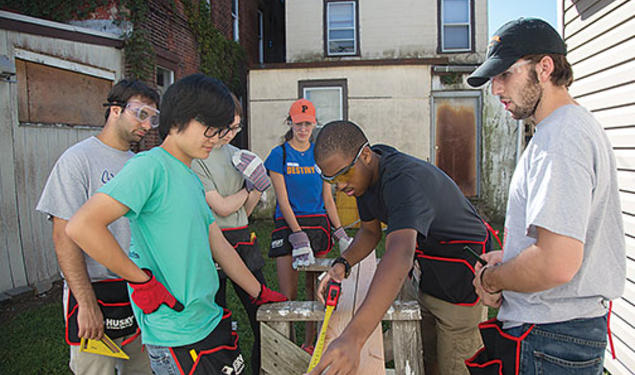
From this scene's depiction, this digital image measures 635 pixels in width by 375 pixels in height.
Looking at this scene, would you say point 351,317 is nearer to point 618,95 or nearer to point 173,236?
point 173,236

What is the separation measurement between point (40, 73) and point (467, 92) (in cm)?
1051

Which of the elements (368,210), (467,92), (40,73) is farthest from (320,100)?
(368,210)

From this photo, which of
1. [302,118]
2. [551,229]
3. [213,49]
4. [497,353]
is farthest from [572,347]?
[213,49]

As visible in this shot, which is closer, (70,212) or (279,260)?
(70,212)

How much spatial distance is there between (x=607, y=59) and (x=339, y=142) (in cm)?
316

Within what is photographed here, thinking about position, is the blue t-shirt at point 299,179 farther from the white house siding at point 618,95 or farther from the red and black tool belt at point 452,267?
the white house siding at point 618,95

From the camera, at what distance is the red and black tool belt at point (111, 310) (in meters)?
2.44

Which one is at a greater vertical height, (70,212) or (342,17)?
(342,17)

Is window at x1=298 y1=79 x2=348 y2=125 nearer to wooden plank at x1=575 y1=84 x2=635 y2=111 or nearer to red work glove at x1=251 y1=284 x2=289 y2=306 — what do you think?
wooden plank at x1=575 y1=84 x2=635 y2=111

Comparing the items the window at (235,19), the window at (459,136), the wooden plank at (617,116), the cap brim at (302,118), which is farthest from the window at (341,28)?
the wooden plank at (617,116)

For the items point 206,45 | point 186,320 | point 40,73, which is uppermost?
point 206,45

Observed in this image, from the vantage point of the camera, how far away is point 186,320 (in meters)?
1.90

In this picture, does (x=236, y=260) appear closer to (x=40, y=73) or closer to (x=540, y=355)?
(x=540, y=355)

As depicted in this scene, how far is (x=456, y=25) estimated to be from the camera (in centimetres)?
1324
